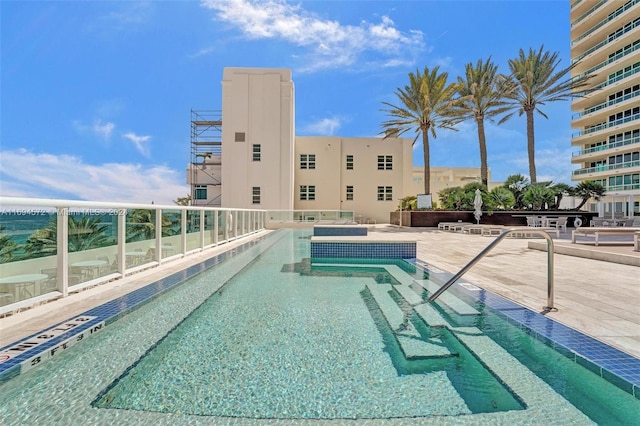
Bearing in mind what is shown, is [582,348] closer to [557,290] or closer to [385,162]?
[557,290]

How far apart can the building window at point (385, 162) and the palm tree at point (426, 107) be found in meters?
5.24

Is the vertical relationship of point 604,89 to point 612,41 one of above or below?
below

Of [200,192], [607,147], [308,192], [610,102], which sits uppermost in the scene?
[610,102]

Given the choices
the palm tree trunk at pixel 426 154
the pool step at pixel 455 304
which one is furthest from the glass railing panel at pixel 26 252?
the palm tree trunk at pixel 426 154

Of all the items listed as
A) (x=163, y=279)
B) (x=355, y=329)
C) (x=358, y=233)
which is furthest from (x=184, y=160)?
(x=355, y=329)

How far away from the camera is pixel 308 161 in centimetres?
2842

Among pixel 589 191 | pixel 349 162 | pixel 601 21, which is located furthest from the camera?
pixel 601 21

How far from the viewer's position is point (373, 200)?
28.6 metres

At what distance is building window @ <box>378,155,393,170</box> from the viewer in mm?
28719

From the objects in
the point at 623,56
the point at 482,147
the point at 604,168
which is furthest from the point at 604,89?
the point at 482,147

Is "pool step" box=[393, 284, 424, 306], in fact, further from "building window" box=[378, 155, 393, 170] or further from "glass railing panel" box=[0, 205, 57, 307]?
"building window" box=[378, 155, 393, 170]

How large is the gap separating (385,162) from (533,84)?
11.2m

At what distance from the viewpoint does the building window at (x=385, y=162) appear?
1131 inches

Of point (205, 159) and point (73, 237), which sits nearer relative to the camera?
point (73, 237)
